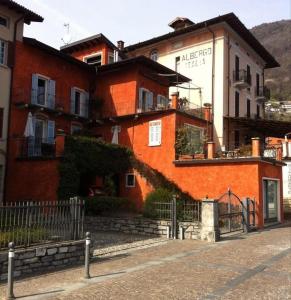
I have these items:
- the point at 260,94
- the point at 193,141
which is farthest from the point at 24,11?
the point at 260,94

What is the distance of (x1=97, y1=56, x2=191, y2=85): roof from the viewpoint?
26.7 m

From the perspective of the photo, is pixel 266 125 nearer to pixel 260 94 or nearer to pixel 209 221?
pixel 260 94

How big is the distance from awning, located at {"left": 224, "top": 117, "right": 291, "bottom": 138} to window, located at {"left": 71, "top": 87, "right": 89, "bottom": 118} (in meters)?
10.3

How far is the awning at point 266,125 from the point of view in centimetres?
2866

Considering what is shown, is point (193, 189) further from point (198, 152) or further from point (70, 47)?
point (70, 47)

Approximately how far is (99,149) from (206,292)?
15476 millimetres

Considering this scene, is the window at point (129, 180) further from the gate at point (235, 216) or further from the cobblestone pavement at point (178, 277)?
the cobblestone pavement at point (178, 277)

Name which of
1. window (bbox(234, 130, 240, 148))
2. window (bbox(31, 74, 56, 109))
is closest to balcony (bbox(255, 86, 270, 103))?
window (bbox(234, 130, 240, 148))

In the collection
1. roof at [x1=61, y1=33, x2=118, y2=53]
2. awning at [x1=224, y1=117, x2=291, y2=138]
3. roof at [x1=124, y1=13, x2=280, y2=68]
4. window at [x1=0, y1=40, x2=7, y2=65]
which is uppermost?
roof at [x1=124, y1=13, x2=280, y2=68]

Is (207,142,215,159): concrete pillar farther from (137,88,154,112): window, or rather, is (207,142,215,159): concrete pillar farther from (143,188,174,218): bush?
(137,88,154,112): window

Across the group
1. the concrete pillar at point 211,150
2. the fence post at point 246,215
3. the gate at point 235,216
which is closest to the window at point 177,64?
the concrete pillar at point 211,150

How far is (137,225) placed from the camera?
17.6 metres

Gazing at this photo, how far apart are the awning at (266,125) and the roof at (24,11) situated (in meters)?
14.9

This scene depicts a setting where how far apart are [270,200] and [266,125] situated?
942cm
